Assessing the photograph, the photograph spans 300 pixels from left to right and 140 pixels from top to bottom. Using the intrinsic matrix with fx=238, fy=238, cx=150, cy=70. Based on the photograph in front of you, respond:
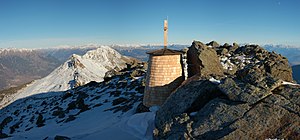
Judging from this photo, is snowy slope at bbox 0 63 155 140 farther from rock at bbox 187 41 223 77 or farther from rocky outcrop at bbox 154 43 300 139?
rock at bbox 187 41 223 77

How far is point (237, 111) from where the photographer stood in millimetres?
7617

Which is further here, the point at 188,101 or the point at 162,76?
the point at 162,76

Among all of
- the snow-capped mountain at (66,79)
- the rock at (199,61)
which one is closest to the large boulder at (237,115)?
the rock at (199,61)

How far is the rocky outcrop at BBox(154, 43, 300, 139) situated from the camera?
22.7 ft

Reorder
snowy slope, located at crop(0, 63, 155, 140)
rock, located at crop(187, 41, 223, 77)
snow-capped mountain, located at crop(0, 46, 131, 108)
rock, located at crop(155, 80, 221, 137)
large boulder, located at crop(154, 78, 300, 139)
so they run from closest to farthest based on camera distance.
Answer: large boulder, located at crop(154, 78, 300, 139), rock, located at crop(155, 80, 221, 137), snowy slope, located at crop(0, 63, 155, 140), rock, located at crop(187, 41, 223, 77), snow-capped mountain, located at crop(0, 46, 131, 108)

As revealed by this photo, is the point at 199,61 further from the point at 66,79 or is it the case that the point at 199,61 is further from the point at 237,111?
the point at 66,79

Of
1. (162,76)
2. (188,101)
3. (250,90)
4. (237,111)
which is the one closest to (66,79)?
(162,76)

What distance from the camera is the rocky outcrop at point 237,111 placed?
6934mm

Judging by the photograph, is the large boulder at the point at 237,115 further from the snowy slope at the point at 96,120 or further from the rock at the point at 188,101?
the snowy slope at the point at 96,120

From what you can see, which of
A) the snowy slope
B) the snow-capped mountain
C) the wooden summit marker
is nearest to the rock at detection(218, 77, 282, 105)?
the snowy slope

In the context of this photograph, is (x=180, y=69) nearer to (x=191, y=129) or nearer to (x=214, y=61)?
(x=214, y=61)

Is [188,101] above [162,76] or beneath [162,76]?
beneath

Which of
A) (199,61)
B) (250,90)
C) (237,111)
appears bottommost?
(237,111)

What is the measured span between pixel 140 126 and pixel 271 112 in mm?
7446
